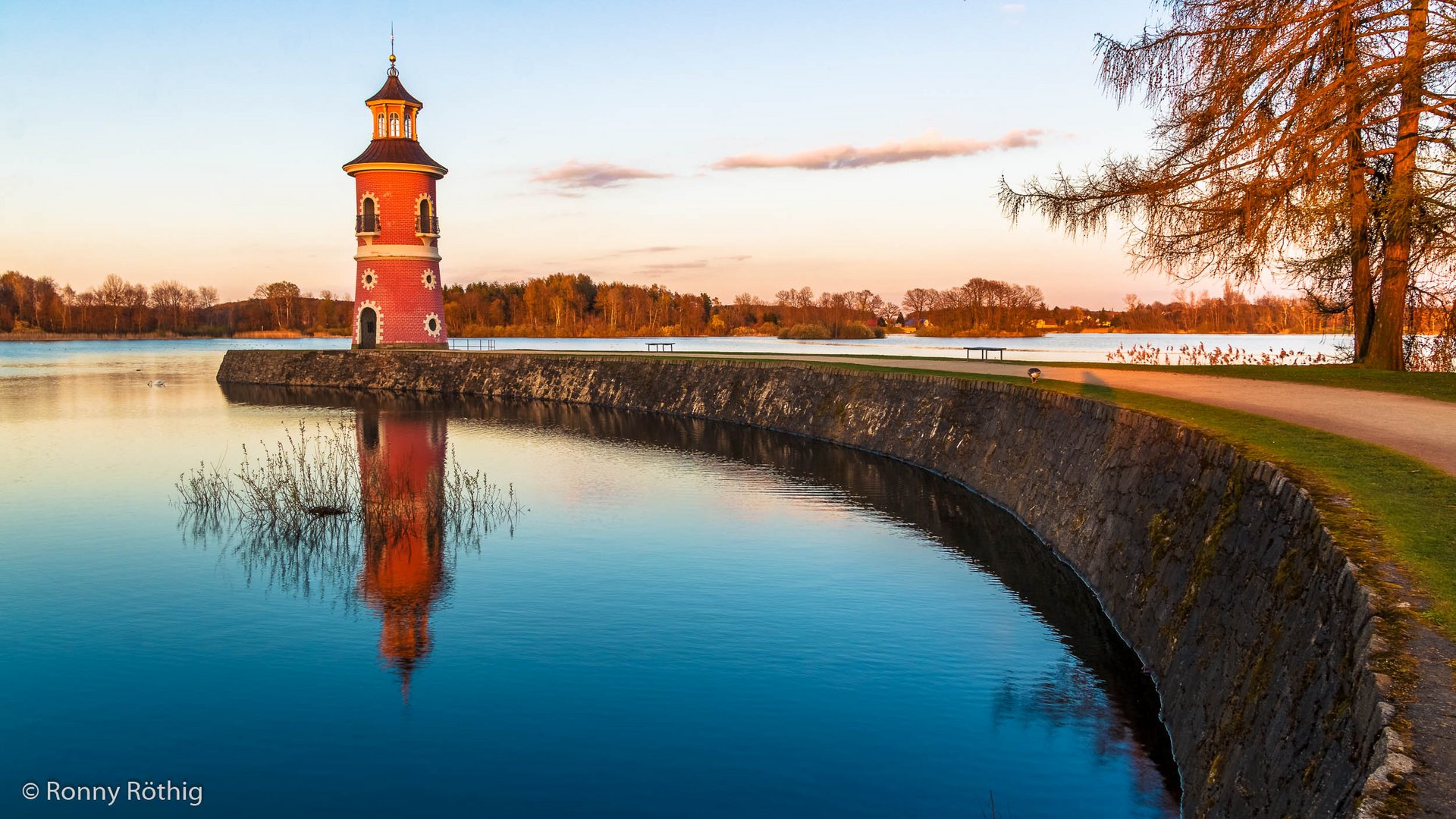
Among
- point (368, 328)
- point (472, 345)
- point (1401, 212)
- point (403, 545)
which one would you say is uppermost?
point (1401, 212)

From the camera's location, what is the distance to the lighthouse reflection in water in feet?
42.3

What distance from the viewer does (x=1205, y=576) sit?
31.6ft

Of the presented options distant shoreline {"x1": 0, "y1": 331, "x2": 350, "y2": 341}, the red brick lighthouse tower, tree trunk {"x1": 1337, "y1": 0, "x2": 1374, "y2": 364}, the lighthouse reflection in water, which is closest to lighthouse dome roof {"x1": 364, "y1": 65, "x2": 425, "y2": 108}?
the red brick lighthouse tower

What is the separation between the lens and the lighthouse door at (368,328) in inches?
2098

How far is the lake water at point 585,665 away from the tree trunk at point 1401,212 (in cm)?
903

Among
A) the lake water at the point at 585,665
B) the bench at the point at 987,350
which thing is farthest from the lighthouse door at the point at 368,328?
the lake water at the point at 585,665

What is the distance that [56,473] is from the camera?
25047mm

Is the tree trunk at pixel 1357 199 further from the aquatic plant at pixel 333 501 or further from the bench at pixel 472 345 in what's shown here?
the bench at pixel 472 345

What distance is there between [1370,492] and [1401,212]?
12.5 metres

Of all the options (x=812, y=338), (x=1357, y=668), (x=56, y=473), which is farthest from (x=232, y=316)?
(x=1357, y=668)

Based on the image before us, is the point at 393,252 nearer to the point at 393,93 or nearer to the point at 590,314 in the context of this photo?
the point at 393,93

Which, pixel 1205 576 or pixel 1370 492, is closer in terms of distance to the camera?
pixel 1370 492

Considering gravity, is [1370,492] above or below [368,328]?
below

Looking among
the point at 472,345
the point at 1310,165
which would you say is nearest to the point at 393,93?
the point at 1310,165
